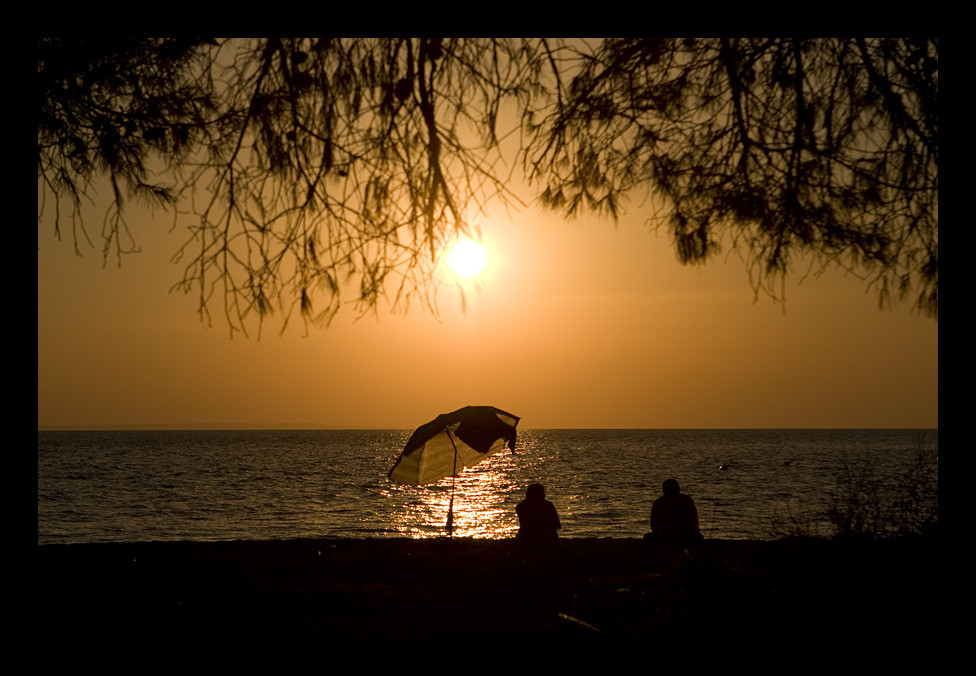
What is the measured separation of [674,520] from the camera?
9469mm

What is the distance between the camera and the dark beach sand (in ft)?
17.1

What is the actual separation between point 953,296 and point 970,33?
0.92 metres

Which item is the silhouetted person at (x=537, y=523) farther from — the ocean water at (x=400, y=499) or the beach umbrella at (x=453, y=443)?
the ocean water at (x=400, y=499)

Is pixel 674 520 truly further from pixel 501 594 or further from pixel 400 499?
pixel 400 499

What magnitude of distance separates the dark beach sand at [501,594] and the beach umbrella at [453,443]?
5.24ft

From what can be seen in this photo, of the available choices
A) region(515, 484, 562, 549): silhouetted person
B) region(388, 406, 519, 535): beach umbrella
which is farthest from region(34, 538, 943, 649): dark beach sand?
region(388, 406, 519, 535): beach umbrella

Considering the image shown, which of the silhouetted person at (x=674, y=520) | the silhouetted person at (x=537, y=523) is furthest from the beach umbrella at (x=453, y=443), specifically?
the silhouetted person at (x=674, y=520)

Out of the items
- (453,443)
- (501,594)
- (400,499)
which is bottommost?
(400,499)

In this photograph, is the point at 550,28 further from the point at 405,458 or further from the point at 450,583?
the point at 405,458

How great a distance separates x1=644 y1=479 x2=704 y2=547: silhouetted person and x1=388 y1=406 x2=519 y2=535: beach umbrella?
181 centimetres

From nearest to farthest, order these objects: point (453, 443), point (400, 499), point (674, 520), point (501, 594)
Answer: point (501, 594) < point (674, 520) < point (453, 443) < point (400, 499)

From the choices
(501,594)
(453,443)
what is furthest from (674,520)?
(501,594)

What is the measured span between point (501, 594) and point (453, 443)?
4.50 meters

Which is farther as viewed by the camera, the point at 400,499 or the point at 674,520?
the point at 400,499
